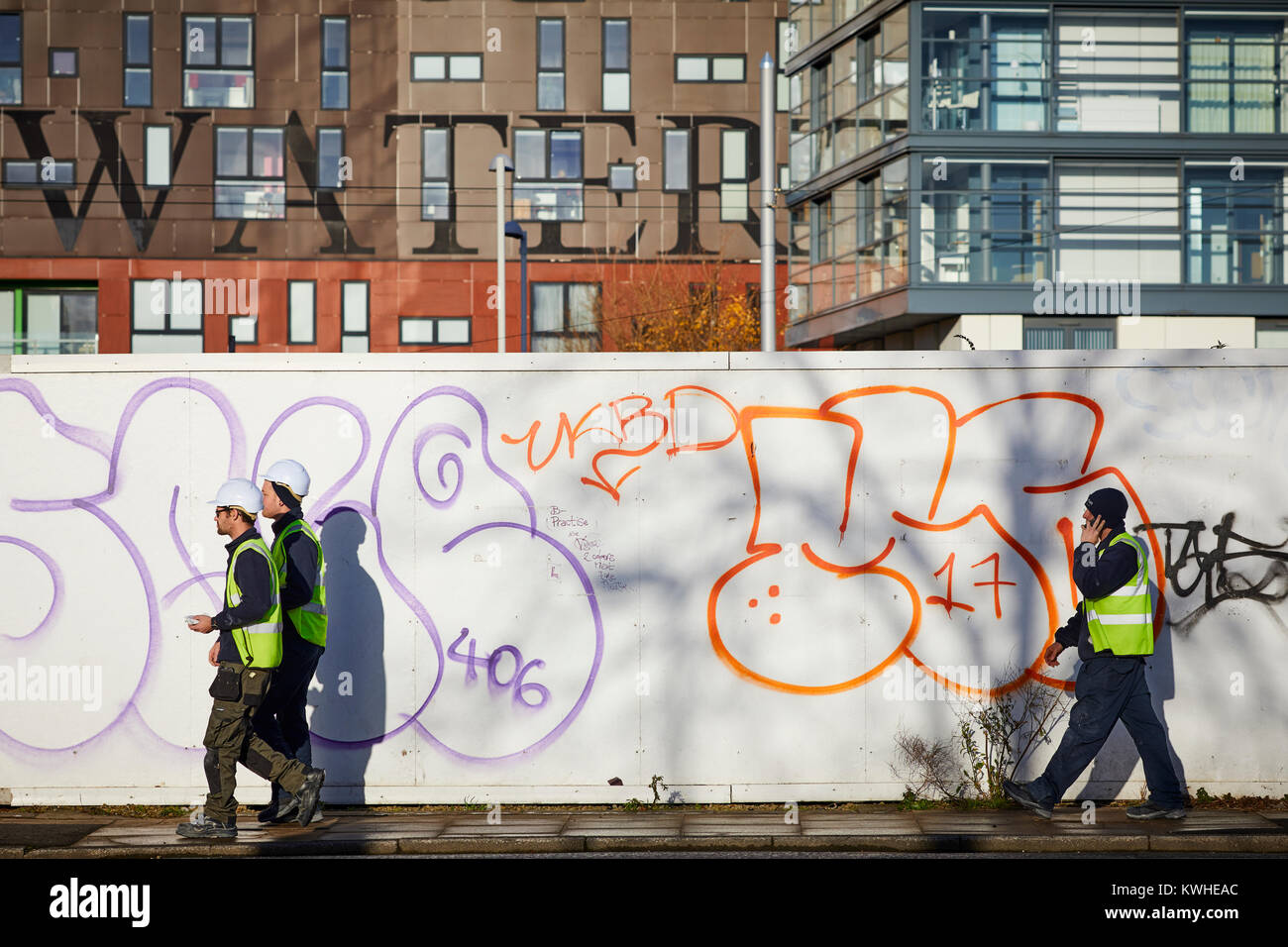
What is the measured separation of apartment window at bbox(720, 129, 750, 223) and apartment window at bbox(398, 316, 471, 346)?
859 centimetres

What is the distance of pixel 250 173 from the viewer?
4028 cm

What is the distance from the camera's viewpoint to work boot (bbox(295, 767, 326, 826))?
7691mm

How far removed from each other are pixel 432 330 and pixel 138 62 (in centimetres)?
1140

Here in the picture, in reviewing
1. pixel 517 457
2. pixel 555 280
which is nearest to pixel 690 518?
pixel 517 457

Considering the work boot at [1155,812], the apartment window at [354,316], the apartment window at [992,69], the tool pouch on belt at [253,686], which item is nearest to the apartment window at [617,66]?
the apartment window at [354,316]

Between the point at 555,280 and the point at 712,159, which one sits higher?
the point at 712,159

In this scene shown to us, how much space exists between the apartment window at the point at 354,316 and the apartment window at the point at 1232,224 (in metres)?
23.6

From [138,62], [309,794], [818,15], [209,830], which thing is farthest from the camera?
[138,62]

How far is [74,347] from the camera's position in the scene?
30.8m

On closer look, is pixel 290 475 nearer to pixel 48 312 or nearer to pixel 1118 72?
pixel 1118 72

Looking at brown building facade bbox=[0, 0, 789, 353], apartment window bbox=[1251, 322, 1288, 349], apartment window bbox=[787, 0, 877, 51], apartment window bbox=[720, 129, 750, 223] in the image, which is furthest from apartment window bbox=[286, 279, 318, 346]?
apartment window bbox=[1251, 322, 1288, 349]

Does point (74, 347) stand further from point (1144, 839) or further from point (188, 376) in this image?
point (1144, 839)

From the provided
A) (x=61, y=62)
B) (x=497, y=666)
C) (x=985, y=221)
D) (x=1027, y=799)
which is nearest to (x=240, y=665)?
(x=497, y=666)
